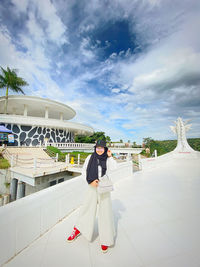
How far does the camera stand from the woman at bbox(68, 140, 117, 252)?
1.53m

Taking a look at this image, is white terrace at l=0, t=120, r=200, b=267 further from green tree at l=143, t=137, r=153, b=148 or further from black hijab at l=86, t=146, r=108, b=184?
green tree at l=143, t=137, r=153, b=148

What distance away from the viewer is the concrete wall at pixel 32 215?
4.38 feet

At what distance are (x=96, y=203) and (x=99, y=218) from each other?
18 centimetres

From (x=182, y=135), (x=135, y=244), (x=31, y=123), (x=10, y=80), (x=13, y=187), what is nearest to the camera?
(x=135, y=244)

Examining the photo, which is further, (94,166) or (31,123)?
(31,123)

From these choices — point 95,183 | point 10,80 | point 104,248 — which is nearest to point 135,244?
point 104,248

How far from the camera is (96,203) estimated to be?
5.45ft

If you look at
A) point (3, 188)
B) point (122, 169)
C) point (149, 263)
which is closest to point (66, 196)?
point (149, 263)

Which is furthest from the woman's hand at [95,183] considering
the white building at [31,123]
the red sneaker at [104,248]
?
the white building at [31,123]

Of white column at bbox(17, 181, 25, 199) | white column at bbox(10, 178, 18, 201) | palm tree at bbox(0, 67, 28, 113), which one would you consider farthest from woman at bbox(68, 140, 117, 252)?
palm tree at bbox(0, 67, 28, 113)

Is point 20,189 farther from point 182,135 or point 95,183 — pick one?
point 182,135

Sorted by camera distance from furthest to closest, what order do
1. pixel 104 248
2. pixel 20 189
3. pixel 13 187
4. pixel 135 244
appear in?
pixel 13 187 → pixel 20 189 → pixel 135 244 → pixel 104 248

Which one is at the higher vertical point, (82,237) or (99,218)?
(99,218)

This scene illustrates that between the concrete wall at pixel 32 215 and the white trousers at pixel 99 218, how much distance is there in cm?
60
